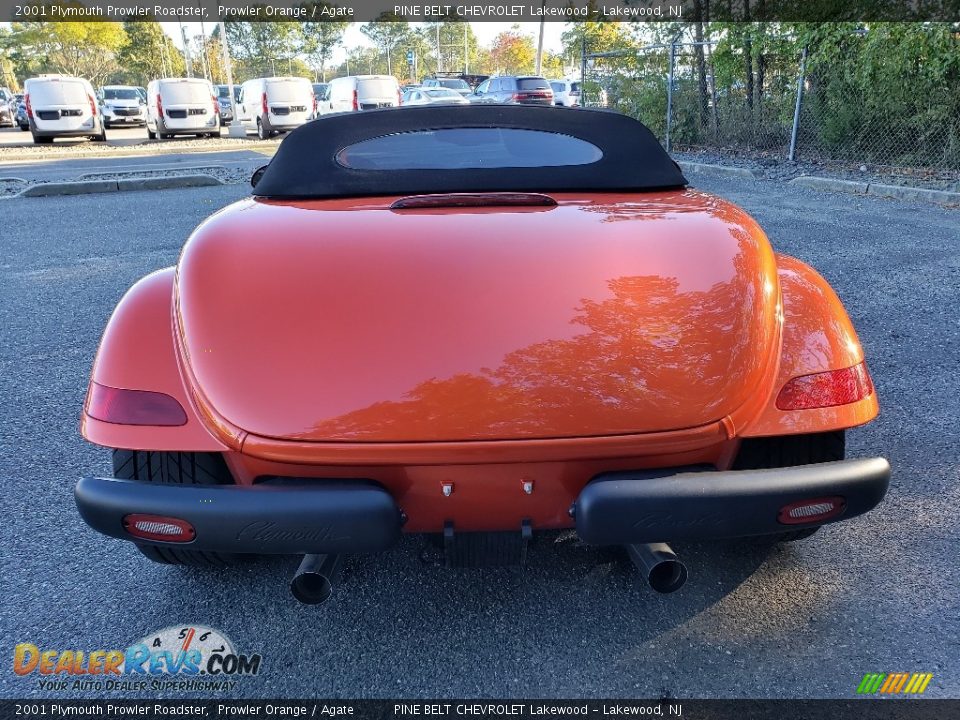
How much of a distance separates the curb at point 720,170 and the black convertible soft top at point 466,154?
8911 mm

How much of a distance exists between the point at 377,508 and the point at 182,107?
A: 20948 millimetres

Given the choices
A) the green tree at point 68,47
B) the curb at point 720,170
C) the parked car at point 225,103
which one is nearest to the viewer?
the curb at point 720,170

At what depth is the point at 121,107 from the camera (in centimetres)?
2617

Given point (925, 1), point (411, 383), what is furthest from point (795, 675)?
point (925, 1)

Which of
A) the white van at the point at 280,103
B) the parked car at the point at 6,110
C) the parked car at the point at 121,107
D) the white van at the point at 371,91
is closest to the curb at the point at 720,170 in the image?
the white van at the point at 371,91

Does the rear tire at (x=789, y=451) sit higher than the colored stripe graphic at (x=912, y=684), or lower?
higher

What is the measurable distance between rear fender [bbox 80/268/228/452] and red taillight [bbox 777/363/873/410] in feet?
4.67

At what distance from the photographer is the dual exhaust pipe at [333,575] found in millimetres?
1791

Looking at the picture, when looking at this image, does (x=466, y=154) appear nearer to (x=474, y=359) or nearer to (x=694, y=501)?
(x=474, y=359)

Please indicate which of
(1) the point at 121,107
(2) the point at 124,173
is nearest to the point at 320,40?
(1) the point at 121,107

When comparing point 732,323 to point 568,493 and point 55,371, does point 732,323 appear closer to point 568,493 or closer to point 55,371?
point 568,493

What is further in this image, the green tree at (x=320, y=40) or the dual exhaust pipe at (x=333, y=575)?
the green tree at (x=320, y=40)

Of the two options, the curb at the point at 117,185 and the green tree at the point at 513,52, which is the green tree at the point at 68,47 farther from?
the curb at the point at 117,185

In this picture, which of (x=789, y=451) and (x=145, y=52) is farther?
(x=145, y=52)
